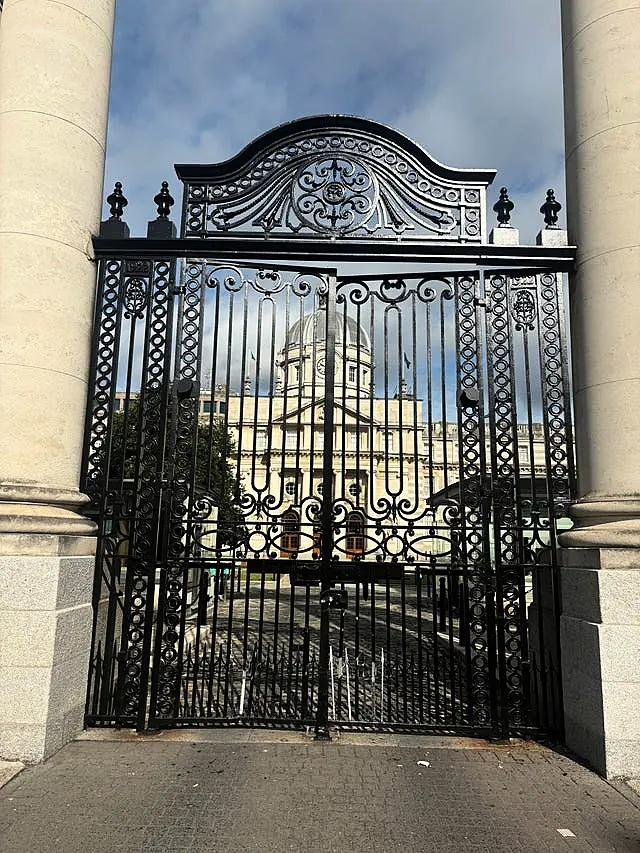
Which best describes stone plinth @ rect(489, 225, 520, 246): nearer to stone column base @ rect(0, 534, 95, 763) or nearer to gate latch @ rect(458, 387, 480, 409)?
gate latch @ rect(458, 387, 480, 409)

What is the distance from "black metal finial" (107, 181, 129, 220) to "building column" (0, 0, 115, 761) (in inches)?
15.1

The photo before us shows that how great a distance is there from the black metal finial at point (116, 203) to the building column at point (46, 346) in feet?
1.26

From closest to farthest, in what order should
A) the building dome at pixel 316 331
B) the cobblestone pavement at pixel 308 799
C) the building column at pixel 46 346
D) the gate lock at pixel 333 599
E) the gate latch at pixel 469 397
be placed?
the cobblestone pavement at pixel 308 799 → the building column at pixel 46 346 → the gate lock at pixel 333 599 → the gate latch at pixel 469 397 → the building dome at pixel 316 331

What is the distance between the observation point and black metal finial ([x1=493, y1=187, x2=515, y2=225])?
6750 mm

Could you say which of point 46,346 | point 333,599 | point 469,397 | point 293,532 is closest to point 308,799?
point 333,599

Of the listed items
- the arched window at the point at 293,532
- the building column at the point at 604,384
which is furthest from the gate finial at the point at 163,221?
the building column at the point at 604,384

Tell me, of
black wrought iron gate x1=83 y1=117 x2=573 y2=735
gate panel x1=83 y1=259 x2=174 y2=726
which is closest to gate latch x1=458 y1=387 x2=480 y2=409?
black wrought iron gate x1=83 y1=117 x2=573 y2=735

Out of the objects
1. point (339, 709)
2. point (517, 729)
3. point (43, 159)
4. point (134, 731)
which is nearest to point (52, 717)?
point (134, 731)

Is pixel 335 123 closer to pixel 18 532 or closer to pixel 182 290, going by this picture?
pixel 182 290

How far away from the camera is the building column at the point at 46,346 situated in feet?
17.1

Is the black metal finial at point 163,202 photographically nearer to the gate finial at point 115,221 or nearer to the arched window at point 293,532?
the gate finial at point 115,221

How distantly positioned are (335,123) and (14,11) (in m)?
3.25

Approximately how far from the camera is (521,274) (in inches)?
263

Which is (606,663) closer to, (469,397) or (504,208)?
(469,397)
